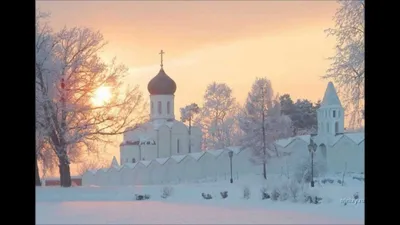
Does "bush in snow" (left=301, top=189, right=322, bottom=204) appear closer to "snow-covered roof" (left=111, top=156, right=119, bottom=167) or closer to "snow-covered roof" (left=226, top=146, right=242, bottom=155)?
"snow-covered roof" (left=226, top=146, right=242, bottom=155)

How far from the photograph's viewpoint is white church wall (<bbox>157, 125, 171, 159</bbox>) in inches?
1177

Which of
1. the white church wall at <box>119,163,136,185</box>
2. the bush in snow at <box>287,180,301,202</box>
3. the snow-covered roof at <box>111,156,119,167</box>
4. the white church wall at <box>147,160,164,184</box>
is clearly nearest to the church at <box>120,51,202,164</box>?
the snow-covered roof at <box>111,156,119,167</box>

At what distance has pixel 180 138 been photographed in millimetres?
30016

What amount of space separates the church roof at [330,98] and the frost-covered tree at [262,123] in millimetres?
1689

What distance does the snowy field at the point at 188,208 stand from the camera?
1029cm

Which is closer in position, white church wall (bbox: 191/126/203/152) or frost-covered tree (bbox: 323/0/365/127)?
frost-covered tree (bbox: 323/0/365/127)

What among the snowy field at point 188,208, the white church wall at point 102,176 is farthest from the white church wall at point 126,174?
the snowy field at point 188,208

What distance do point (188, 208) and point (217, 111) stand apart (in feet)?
50.9

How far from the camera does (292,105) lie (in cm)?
2850

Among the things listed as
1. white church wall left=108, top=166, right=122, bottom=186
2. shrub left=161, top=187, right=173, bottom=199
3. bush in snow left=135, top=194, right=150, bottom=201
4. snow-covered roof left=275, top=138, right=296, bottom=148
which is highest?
snow-covered roof left=275, top=138, right=296, bottom=148

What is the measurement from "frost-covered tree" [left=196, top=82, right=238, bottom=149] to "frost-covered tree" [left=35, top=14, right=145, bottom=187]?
10504 mm
